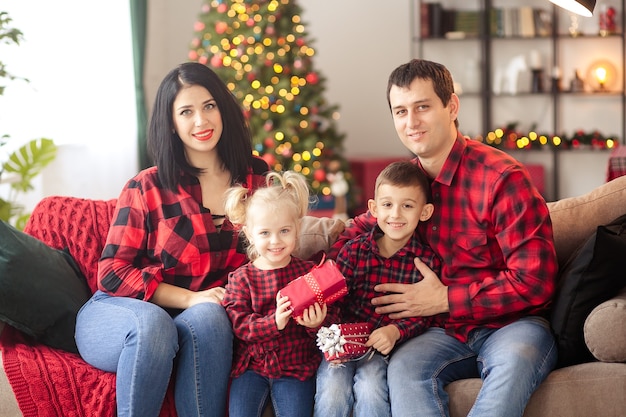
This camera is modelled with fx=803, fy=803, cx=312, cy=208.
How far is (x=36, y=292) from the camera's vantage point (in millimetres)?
2365

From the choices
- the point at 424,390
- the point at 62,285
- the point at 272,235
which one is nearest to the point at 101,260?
the point at 62,285

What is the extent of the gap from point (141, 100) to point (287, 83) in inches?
43.7

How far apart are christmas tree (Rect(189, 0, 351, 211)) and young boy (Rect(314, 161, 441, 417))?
3.19 meters

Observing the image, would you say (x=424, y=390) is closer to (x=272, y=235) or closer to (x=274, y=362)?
(x=274, y=362)

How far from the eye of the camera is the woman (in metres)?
2.22

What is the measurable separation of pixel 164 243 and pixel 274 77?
338 cm

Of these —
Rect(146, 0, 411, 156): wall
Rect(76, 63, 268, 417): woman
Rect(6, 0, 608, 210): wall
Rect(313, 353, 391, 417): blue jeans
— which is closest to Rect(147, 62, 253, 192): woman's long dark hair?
Rect(76, 63, 268, 417): woman

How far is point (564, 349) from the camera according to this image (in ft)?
7.21

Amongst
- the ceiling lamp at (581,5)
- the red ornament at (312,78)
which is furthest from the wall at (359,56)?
the ceiling lamp at (581,5)

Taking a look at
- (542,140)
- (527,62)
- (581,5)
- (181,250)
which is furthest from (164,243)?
(527,62)

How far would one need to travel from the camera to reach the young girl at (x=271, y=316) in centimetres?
223

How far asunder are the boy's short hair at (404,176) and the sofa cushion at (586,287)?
0.49m

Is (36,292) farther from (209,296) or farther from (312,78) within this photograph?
(312,78)

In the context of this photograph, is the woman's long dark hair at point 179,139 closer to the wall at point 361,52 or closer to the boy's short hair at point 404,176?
the boy's short hair at point 404,176
